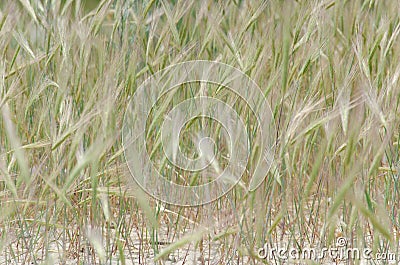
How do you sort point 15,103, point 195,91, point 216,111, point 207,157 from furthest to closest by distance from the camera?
1. point 15,103
2. point 195,91
3. point 216,111
4. point 207,157

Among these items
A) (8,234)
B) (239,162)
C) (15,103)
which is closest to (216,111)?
(239,162)

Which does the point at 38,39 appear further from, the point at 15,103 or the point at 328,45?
the point at 328,45

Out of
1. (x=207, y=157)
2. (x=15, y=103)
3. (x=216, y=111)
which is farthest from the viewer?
(x=15, y=103)

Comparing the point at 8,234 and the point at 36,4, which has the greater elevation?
the point at 36,4

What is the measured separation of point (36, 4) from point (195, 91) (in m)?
0.31

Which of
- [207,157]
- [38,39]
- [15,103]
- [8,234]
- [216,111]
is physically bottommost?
[8,234]

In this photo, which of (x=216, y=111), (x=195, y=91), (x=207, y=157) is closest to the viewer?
(x=207, y=157)

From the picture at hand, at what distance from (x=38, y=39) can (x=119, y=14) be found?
16.2 inches

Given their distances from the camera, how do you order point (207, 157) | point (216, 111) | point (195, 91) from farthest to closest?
point (195, 91) → point (216, 111) → point (207, 157)

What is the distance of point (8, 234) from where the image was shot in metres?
0.90

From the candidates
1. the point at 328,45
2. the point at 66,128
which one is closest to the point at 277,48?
the point at 328,45

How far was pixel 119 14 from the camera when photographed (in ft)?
3.37

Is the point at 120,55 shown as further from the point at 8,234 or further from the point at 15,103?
the point at 15,103

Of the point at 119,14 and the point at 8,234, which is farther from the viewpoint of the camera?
the point at 119,14
